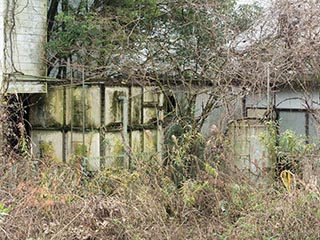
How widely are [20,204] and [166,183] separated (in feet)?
6.45

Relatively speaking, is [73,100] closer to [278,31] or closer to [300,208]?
[278,31]

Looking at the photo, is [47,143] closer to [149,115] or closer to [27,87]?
[27,87]

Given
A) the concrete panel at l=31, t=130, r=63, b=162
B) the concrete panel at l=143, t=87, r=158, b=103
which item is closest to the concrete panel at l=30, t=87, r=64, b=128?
the concrete panel at l=31, t=130, r=63, b=162

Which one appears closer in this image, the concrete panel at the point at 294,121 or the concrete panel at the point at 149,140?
the concrete panel at the point at 149,140

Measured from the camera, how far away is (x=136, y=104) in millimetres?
9758

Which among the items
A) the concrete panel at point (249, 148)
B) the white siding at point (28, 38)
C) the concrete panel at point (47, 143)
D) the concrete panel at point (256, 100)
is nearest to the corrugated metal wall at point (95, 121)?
the concrete panel at point (47, 143)

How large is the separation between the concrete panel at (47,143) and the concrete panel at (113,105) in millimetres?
1066

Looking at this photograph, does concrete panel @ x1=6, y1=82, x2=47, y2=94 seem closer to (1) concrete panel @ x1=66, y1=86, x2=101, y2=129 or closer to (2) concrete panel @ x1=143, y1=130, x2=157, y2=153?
(1) concrete panel @ x1=66, y1=86, x2=101, y2=129

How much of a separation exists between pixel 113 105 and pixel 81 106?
0.60 metres

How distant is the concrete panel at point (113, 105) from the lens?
9.19 meters

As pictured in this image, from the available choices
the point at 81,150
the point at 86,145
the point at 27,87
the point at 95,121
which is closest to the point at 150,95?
the point at 95,121

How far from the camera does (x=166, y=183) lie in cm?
669

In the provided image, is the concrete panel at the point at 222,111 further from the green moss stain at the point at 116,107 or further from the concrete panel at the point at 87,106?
the concrete panel at the point at 87,106

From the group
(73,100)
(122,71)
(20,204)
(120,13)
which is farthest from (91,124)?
(20,204)
